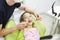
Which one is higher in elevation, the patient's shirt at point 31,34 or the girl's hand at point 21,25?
the girl's hand at point 21,25

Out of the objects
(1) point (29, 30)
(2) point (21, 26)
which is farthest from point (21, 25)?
(1) point (29, 30)

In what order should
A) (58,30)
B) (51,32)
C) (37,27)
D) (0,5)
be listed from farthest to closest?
(58,30), (51,32), (37,27), (0,5)

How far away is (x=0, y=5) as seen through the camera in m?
1.44

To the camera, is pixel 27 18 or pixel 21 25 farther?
pixel 27 18

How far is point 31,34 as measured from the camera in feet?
5.01

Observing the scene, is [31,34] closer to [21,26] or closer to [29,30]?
[29,30]

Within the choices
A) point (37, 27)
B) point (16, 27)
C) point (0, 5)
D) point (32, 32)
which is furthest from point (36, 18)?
point (0, 5)

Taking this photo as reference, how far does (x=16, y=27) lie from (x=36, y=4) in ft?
3.73

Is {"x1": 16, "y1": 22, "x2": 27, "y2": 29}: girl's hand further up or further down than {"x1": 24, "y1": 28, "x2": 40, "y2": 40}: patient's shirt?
further up

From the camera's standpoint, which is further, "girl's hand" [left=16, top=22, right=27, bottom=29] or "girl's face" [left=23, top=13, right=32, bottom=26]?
"girl's face" [left=23, top=13, right=32, bottom=26]

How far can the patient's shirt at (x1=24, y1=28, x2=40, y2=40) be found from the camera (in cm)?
152

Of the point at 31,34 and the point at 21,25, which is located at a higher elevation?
the point at 21,25

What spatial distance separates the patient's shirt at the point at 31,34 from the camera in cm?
152

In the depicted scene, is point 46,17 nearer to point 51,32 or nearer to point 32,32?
point 51,32
